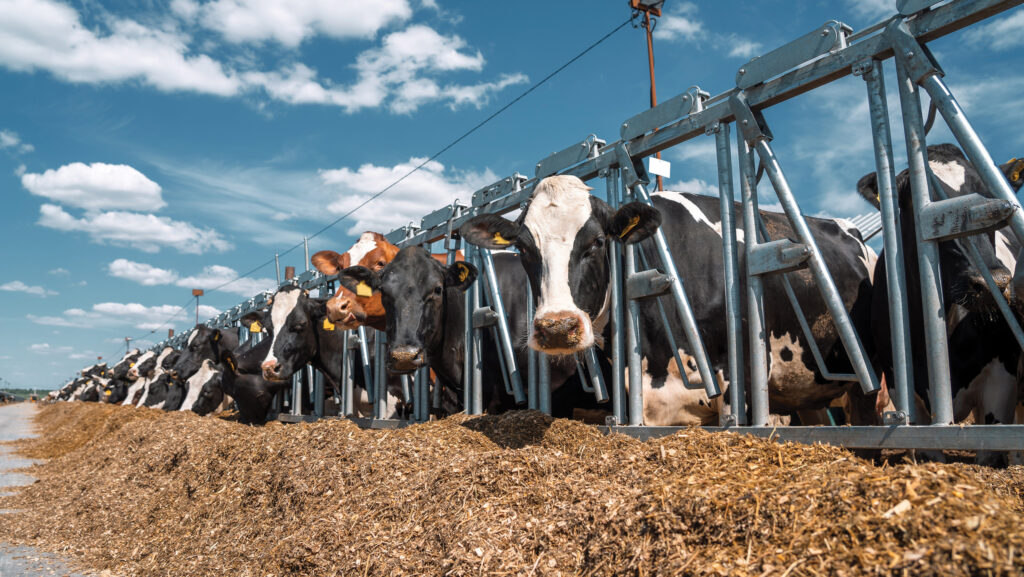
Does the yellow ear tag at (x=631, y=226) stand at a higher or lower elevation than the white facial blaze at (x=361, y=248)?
lower

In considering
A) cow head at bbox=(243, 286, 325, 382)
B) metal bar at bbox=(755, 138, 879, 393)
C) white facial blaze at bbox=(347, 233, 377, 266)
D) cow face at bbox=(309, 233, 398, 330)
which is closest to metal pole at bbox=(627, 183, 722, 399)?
metal bar at bbox=(755, 138, 879, 393)

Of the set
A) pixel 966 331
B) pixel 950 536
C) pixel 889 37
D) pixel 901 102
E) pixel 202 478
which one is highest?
pixel 889 37

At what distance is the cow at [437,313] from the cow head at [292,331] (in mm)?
2937

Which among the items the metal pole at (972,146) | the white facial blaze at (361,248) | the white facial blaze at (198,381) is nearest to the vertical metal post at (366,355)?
the white facial blaze at (361,248)

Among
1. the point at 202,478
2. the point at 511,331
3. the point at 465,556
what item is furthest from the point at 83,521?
the point at 465,556

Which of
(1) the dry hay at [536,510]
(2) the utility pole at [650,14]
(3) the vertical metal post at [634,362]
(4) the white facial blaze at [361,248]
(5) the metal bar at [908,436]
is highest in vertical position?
(2) the utility pole at [650,14]

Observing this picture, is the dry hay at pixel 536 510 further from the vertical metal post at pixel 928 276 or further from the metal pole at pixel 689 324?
the metal pole at pixel 689 324

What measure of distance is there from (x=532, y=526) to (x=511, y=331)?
13.0 ft

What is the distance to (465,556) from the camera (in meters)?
2.68

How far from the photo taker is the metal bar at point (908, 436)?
9.00 ft

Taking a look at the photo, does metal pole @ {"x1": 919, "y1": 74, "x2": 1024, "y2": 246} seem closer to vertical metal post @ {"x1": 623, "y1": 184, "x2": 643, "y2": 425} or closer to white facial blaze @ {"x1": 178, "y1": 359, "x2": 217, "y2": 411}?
vertical metal post @ {"x1": 623, "y1": 184, "x2": 643, "y2": 425}

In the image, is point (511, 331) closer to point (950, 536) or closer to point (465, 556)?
point (465, 556)

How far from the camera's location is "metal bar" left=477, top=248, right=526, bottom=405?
5840 millimetres

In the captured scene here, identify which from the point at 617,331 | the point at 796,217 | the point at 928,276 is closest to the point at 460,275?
the point at 617,331
